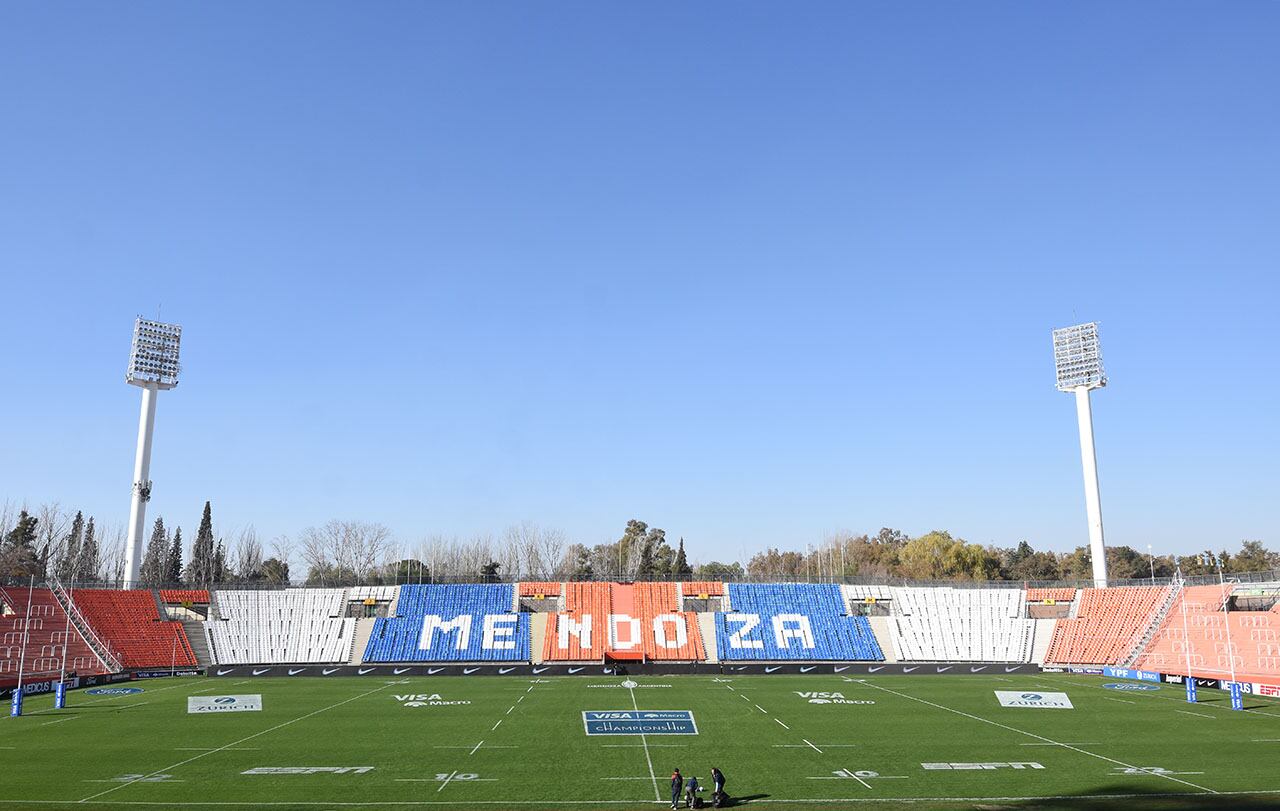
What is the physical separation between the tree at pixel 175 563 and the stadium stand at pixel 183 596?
247 feet

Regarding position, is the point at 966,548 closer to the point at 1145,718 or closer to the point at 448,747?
the point at 1145,718

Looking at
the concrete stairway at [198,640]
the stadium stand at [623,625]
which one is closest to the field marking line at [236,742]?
the stadium stand at [623,625]

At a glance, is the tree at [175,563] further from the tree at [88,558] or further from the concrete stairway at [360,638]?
the concrete stairway at [360,638]

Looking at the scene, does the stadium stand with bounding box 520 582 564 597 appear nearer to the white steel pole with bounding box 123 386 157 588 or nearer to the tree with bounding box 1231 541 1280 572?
the white steel pole with bounding box 123 386 157 588

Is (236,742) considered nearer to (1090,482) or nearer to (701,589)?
(701,589)

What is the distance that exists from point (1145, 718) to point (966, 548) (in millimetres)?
110764

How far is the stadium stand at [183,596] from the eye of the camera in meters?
77.6

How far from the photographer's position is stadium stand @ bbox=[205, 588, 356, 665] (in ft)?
239

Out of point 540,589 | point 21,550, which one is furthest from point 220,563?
point 540,589

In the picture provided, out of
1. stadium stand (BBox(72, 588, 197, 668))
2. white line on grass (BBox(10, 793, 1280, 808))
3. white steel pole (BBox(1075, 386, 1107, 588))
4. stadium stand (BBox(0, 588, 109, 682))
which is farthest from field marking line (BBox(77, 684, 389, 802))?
white steel pole (BBox(1075, 386, 1107, 588))

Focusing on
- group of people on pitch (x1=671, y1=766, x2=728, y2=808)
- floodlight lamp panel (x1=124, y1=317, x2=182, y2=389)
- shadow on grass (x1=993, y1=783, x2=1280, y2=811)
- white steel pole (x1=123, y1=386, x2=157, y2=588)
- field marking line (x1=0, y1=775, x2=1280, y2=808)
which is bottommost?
field marking line (x1=0, y1=775, x2=1280, y2=808)

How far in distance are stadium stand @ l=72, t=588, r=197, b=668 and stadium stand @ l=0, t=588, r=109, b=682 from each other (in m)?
2.03

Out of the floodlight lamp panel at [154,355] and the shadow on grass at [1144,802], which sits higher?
the floodlight lamp panel at [154,355]

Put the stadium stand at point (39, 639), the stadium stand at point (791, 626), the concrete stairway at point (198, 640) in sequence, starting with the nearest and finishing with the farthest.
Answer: the stadium stand at point (39, 639) < the concrete stairway at point (198, 640) < the stadium stand at point (791, 626)
